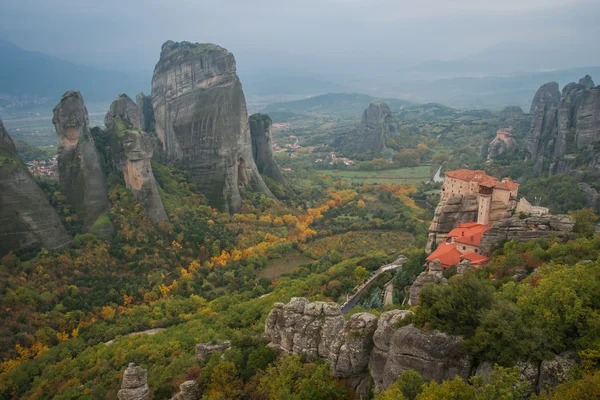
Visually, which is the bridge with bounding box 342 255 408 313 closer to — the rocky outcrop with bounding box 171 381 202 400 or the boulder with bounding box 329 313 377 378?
the rocky outcrop with bounding box 171 381 202 400

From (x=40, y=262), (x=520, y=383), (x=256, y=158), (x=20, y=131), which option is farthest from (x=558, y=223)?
(x=20, y=131)

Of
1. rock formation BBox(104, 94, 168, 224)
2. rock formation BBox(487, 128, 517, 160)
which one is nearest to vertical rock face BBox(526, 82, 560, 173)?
rock formation BBox(487, 128, 517, 160)

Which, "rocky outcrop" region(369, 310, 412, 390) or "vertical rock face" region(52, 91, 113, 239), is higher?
"vertical rock face" region(52, 91, 113, 239)

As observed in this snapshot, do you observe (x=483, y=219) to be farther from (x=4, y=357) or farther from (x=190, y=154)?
(x=190, y=154)

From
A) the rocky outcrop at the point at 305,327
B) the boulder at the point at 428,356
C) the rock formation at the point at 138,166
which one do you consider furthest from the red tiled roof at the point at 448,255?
the rock formation at the point at 138,166

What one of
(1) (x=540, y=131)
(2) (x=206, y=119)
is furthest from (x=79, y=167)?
(1) (x=540, y=131)

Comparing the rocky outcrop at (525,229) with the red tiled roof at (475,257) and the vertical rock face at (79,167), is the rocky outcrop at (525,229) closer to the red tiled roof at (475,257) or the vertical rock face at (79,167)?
the red tiled roof at (475,257)

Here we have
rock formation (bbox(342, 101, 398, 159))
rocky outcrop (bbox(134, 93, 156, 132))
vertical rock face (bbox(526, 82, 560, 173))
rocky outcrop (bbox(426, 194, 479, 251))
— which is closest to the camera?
rocky outcrop (bbox(426, 194, 479, 251))

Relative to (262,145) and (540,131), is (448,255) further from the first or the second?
(540,131)
